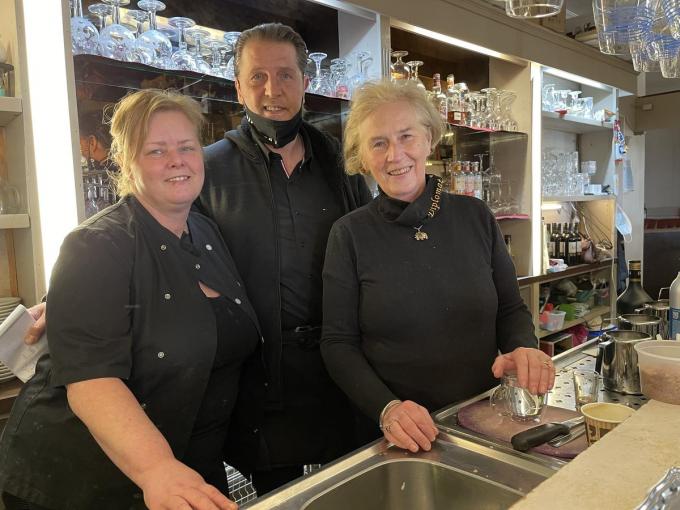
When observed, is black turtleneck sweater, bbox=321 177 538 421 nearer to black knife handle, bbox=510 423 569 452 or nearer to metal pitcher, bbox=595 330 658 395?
metal pitcher, bbox=595 330 658 395

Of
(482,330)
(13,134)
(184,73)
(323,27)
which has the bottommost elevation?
(482,330)

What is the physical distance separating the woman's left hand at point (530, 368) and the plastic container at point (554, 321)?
103 inches

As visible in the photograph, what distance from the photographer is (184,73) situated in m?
1.93

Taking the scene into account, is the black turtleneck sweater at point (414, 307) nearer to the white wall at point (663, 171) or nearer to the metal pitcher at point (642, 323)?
the metal pitcher at point (642, 323)

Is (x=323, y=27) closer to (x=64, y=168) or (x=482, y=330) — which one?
(x=64, y=168)

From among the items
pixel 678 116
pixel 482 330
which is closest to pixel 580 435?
pixel 482 330

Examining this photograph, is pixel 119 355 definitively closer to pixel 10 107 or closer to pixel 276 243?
pixel 276 243

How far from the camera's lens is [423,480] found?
0.98m

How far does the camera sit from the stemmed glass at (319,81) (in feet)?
7.57

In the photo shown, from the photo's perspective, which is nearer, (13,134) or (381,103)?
(381,103)

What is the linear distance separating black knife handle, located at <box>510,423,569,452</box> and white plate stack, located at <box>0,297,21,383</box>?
1417 millimetres

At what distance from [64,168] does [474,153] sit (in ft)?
8.36

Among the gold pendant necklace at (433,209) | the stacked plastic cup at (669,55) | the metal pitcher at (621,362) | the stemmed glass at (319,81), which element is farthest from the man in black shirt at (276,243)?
the stacked plastic cup at (669,55)

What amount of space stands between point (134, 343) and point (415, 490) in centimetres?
63
